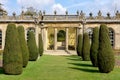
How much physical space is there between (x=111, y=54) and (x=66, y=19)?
28.5 meters

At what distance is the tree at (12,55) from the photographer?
59.7 feet

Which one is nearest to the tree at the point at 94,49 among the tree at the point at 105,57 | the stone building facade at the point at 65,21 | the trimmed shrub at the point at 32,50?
the tree at the point at 105,57

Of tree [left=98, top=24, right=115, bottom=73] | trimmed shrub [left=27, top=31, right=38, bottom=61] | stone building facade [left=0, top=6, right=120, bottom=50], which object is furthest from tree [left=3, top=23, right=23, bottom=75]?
stone building facade [left=0, top=6, right=120, bottom=50]

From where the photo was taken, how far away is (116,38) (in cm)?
4784

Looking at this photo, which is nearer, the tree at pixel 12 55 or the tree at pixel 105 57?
the tree at pixel 12 55

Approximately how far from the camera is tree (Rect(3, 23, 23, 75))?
59.7 feet

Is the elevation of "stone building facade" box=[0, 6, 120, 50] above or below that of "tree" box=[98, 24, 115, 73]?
above

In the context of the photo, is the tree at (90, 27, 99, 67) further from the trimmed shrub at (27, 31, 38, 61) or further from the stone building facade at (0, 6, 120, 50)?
the stone building facade at (0, 6, 120, 50)

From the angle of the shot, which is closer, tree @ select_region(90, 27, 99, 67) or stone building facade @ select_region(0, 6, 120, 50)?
tree @ select_region(90, 27, 99, 67)

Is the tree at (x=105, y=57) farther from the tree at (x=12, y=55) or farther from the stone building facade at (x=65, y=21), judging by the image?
the stone building facade at (x=65, y=21)

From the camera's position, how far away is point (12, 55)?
18.5 metres

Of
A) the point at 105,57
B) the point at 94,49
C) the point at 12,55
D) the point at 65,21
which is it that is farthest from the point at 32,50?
the point at 65,21

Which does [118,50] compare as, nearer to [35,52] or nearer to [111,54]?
[35,52]

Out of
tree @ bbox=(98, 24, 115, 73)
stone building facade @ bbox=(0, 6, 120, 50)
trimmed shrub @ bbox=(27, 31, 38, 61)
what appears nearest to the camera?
tree @ bbox=(98, 24, 115, 73)
